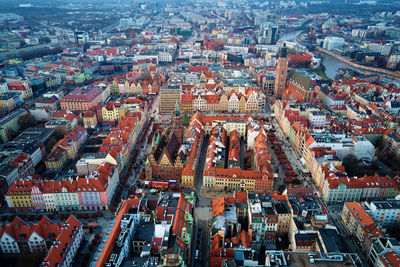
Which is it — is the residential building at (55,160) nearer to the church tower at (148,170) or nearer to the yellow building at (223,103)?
the church tower at (148,170)

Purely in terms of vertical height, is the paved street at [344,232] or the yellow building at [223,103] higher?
the yellow building at [223,103]

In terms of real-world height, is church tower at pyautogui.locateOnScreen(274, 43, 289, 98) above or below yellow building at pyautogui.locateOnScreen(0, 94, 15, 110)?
above

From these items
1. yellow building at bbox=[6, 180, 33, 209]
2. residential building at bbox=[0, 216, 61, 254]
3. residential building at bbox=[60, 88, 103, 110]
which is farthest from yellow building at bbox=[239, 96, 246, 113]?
residential building at bbox=[0, 216, 61, 254]

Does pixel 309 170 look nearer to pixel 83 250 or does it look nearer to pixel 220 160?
pixel 220 160

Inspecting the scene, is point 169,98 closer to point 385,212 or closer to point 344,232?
point 344,232

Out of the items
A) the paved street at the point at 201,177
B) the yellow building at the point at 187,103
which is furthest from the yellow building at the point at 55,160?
the yellow building at the point at 187,103

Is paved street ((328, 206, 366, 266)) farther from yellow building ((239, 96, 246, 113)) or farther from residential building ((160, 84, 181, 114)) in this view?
residential building ((160, 84, 181, 114))

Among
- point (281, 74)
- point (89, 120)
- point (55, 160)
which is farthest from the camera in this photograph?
point (281, 74)

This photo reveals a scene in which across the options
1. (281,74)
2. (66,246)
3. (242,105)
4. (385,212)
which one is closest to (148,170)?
(66,246)
